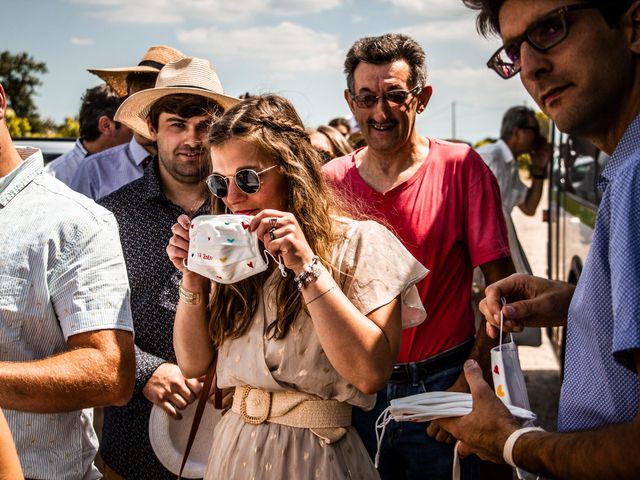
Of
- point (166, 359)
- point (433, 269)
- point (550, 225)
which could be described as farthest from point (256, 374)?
point (550, 225)

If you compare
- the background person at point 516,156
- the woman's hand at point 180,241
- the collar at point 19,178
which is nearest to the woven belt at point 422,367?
the woman's hand at point 180,241

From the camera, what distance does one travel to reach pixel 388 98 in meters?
3.55

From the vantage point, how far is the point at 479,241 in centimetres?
A: 330

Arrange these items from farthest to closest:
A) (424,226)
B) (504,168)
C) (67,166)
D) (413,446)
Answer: (504,168), (67,166), (424,226), (413,446)

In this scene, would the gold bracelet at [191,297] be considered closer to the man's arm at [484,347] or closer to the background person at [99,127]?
the man's arm at [484,347]

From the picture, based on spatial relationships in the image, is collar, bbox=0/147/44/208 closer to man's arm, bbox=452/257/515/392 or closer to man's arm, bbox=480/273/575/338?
man's arm, bbox=480/273/575/338

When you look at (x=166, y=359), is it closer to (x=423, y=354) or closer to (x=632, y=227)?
(x=423, y=354)

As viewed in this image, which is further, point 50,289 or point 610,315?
point 50,289

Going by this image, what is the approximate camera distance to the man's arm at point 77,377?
2.15 m

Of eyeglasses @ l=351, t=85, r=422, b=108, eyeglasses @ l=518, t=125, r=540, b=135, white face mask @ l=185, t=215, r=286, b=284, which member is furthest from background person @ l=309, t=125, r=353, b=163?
white face mask @ l=185, t=215, r=286, b=284

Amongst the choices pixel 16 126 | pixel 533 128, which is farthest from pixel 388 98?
pixel 16 126

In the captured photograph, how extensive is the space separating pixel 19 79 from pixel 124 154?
35947mm

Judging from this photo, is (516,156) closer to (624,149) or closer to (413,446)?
(413,446)

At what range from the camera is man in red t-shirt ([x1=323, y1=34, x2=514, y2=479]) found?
326cm
